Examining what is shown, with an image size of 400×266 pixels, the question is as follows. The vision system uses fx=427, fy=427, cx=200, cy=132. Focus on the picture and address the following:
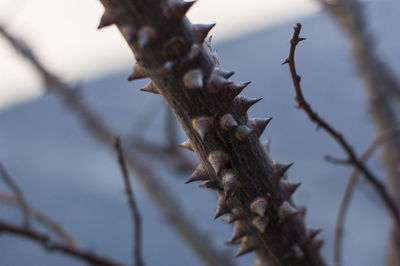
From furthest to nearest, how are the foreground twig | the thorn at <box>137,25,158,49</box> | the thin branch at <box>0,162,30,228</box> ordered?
the foreground twig < the thin branch at <box>0,162,30,228</box> < the thorn at <box>137,25,158,49</box>

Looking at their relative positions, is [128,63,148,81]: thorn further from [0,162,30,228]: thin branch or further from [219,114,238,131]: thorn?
[0,162,30,228]: thin branch

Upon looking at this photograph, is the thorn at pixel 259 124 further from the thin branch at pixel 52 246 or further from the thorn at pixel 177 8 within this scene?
the thin branch at pixel 52 246

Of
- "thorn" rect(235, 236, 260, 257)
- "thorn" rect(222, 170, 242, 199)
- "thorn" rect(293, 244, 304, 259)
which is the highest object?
"thorn" rect(222, 170, 242, 199)

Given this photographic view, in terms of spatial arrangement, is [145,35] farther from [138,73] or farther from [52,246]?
[52,246]

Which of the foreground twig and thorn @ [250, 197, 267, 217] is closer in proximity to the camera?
thorn @ [250, 197, 267, 217]

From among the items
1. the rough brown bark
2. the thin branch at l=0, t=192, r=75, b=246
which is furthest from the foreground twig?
the rough brown bark

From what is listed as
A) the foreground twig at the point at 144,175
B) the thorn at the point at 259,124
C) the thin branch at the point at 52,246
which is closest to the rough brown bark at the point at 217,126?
the thorn at the point at 259,124

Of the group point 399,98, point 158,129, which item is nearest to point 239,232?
point 399,98
